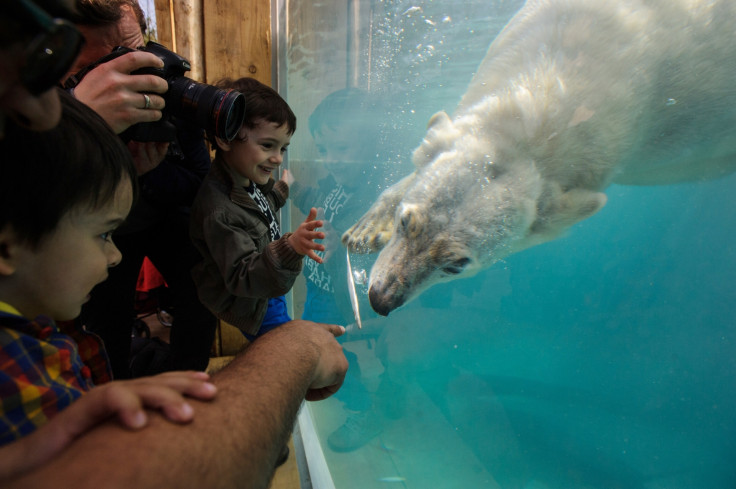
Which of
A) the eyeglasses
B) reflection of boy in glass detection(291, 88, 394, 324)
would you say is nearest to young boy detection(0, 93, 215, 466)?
the eyeglasses

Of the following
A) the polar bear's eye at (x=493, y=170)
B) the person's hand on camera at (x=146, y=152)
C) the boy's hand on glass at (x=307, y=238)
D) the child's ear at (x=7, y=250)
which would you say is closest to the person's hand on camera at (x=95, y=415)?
the child's ear at (x=7, y=250)

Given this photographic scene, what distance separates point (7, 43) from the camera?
0.23 meters

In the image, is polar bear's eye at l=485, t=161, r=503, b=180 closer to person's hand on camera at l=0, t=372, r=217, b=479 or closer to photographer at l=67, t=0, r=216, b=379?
photographer at l=67, t=0, r=216, b=379

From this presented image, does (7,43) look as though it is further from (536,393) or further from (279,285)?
(536,393)

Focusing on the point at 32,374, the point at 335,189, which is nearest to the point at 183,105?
the point at 32,374

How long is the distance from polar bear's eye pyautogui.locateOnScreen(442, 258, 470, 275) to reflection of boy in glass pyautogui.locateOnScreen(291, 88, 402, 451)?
0.79 metres

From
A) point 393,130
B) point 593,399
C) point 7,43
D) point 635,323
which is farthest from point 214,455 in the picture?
point 635,323

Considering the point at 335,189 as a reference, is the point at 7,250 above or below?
above

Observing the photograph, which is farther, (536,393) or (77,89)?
(536,393)

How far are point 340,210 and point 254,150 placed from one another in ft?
3.31

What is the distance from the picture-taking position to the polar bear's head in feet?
4.73

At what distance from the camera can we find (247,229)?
3.99ft

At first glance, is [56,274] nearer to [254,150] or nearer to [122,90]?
[122,90]

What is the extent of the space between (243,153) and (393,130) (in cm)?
242
